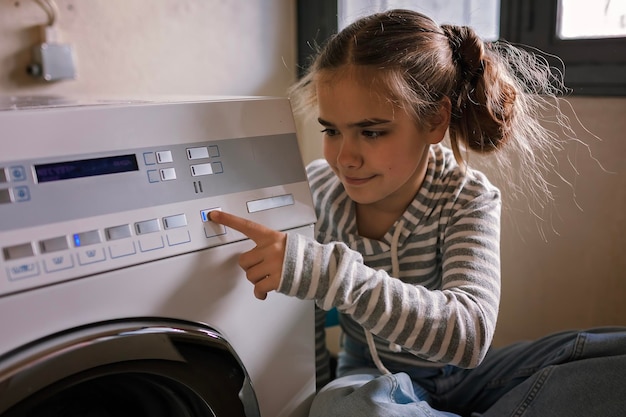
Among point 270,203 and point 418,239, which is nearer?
point 270,203

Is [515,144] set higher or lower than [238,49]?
lower

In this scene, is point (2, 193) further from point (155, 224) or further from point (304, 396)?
point (304, 396)

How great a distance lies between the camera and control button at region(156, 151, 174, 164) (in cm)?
54

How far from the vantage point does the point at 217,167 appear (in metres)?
0.58

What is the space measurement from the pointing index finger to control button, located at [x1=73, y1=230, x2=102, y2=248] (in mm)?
105

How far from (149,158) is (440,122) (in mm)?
442

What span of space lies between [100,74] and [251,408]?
75cm

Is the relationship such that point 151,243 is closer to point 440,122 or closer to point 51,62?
point 440,122

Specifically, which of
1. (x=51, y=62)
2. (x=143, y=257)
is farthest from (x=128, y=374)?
(x=51, y=62)

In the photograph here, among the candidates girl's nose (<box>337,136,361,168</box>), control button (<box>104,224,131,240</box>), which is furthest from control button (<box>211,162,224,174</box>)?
girl's nose (<box>337,136,361,168</box>)

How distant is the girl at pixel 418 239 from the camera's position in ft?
2.08

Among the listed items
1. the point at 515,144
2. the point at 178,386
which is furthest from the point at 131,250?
the point at 515,144

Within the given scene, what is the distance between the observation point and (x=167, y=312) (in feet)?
1.77

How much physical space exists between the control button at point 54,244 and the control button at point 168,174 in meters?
0.10
